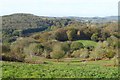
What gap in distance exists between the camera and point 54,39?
59750 millimetres

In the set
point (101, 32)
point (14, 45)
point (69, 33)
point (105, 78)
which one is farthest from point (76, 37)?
point (105, 78)

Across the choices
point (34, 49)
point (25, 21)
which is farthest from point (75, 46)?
point (25, 21)

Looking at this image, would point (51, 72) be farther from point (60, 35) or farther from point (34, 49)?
point (60, 35)

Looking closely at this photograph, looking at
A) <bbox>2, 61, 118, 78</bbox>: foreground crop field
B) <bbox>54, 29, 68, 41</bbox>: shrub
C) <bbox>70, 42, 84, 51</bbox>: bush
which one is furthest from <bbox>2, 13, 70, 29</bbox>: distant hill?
<bbox>2, 61, 118, 78</bbox>: foreground crop field

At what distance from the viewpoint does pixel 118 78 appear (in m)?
12.3

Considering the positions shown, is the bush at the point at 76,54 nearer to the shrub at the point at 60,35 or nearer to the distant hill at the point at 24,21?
the shrub at the point at 60,35

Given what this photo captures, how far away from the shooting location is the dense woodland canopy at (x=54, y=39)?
136 ft

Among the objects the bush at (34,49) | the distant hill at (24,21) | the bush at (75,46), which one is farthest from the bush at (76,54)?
the distant hill at (24,21)

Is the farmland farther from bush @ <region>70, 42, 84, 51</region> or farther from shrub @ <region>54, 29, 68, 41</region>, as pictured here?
shrub @ <region>54, 29, 68, 41</region>

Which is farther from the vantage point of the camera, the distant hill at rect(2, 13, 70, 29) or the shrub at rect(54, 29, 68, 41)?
the distant hill at rect(2, 13, 70, 29)

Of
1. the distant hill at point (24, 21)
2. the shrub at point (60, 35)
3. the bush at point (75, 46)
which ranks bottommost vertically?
the bush at point (75, 46)

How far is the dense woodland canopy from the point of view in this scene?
41.3 meters

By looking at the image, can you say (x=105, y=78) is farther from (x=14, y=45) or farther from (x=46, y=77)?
(x=14, y=45)

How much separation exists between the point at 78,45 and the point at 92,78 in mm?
40256
